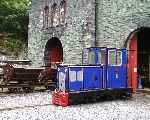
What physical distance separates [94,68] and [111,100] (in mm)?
1795

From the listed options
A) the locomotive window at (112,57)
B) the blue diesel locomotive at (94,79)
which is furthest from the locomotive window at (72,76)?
the locomotive window at (112,57)

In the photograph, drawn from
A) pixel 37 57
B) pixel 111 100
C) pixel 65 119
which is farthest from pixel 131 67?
pixel 37 57

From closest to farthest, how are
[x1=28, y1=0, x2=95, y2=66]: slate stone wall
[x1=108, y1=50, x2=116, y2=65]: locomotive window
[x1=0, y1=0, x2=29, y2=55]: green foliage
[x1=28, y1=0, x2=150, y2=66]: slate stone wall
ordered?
[x1=108, y1=50, x2=116, y2=65]: locomotive window → [x1=28, y1=0, x2=150, y2=66]: slate stone wall → [x1=28, y1=0, x2=95, y2=66]: slate stone wall → [x1=0, y1=0, x2=29, y2=55]: green foliage

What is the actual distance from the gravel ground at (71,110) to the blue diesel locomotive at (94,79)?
1.34 ft

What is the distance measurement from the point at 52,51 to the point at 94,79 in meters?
11.5

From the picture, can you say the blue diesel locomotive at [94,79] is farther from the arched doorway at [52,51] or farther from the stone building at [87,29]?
the arched doorway at [52,51]

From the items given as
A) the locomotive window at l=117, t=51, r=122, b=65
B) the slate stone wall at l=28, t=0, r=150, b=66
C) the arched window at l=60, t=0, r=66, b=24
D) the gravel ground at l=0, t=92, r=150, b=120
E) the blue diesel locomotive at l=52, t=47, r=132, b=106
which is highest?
the arched window at l=60, t=0, r=66, b=24

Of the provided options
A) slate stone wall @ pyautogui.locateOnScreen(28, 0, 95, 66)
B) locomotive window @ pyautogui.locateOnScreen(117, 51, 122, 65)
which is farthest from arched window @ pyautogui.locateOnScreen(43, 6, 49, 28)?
locomotive window @ pyautogui.locateOnScreen(117, 51, 122, 65)

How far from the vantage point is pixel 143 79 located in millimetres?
21875

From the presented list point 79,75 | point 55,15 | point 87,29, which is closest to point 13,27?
point 55,15

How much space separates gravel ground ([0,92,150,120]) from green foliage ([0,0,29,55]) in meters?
16.8

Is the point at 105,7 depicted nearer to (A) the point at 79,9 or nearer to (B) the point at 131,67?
(A) the point at 79,9

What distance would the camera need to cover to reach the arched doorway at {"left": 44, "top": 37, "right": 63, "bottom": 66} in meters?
25.9

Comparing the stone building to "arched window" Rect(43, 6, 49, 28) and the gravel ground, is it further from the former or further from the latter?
the gravel ground
